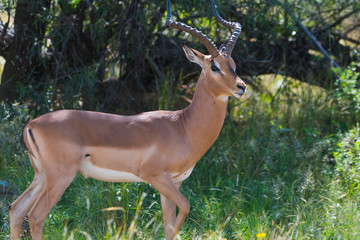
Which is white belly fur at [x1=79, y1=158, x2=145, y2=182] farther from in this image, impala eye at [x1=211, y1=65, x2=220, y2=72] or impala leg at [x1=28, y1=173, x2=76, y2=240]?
impala eye at [x1=211, y1=65, x2=220, y2=72]

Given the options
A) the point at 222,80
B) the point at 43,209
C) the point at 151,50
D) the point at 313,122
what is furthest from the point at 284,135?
the point at 43,209

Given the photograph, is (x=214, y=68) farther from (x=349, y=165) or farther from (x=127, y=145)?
(x=349, y=165)

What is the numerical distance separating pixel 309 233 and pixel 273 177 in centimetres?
150

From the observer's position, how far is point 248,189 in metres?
5.49

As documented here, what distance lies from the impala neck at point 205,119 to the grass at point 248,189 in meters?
0.72

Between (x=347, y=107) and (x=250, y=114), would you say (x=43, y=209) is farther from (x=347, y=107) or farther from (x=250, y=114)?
(x=347, y=107)

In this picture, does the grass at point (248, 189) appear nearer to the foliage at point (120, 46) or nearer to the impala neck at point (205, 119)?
the impala neck at point (205, 119)

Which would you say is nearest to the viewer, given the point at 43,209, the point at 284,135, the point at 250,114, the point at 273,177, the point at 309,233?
the point at 43,209

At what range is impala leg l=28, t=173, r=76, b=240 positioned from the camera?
3787 mm

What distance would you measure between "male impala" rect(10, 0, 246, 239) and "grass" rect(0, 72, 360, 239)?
31 cm

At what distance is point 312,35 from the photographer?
7348 mm

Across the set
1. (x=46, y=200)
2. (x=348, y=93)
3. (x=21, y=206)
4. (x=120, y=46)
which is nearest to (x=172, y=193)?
(x=46, y=200)

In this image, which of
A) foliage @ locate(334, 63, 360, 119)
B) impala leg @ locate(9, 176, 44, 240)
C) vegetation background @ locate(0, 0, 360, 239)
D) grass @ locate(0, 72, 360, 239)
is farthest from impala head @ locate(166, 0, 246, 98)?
foliage @ locate(334, 63, 360, 119)

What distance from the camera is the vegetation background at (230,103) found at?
15.7ft
